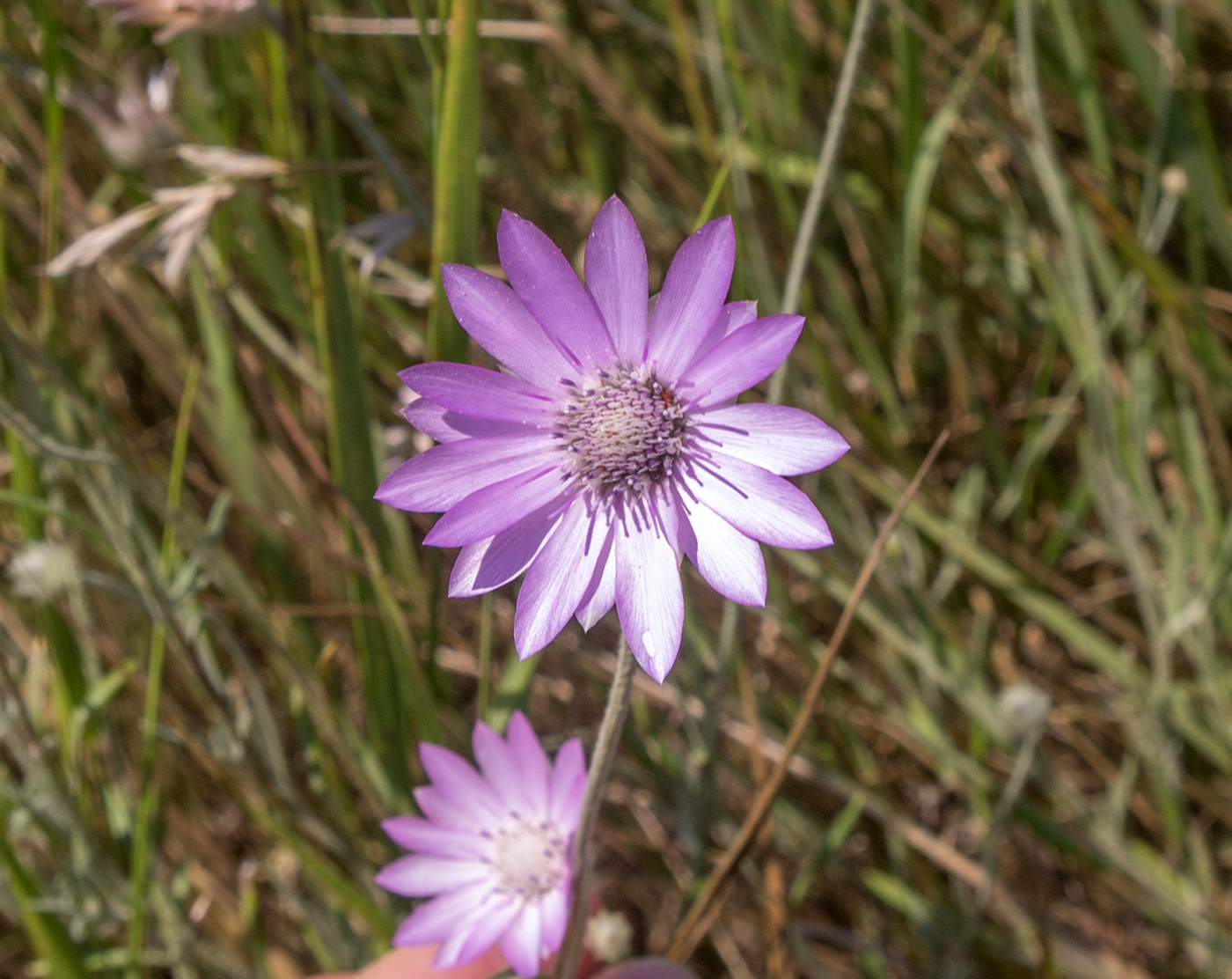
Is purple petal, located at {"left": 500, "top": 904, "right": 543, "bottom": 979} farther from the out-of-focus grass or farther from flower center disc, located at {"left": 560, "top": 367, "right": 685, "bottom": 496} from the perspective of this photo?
flower center disc, located at {"left": 560, "top": 367, "right": 685, "bottom": 496}

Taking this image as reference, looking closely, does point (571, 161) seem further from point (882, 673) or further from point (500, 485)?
point (500, 485)

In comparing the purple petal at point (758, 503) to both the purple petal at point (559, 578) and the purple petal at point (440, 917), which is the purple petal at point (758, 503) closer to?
the purple petal at point (559, 578)

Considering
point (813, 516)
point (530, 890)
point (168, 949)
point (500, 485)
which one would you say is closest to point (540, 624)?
point (500, 485)

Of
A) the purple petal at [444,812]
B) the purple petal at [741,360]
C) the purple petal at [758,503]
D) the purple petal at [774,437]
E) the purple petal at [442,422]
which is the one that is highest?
the purple petal at [741,360]

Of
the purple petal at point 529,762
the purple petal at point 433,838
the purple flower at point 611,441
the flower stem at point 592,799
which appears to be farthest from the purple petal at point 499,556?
the purple petal at point 433,838

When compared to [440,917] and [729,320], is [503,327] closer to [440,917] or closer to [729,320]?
[729,320]

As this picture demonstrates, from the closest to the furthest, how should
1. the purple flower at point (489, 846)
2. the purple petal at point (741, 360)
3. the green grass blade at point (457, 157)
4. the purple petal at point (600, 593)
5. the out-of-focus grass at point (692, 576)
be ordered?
the purple petal at point (741, 360), the purple petal at point (600, 593), the green grass blade at point (457, 157), the purple flower at point (489, 846), the out-of-focus grass at point (692, 576)

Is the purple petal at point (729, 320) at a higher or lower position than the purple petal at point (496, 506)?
higher
